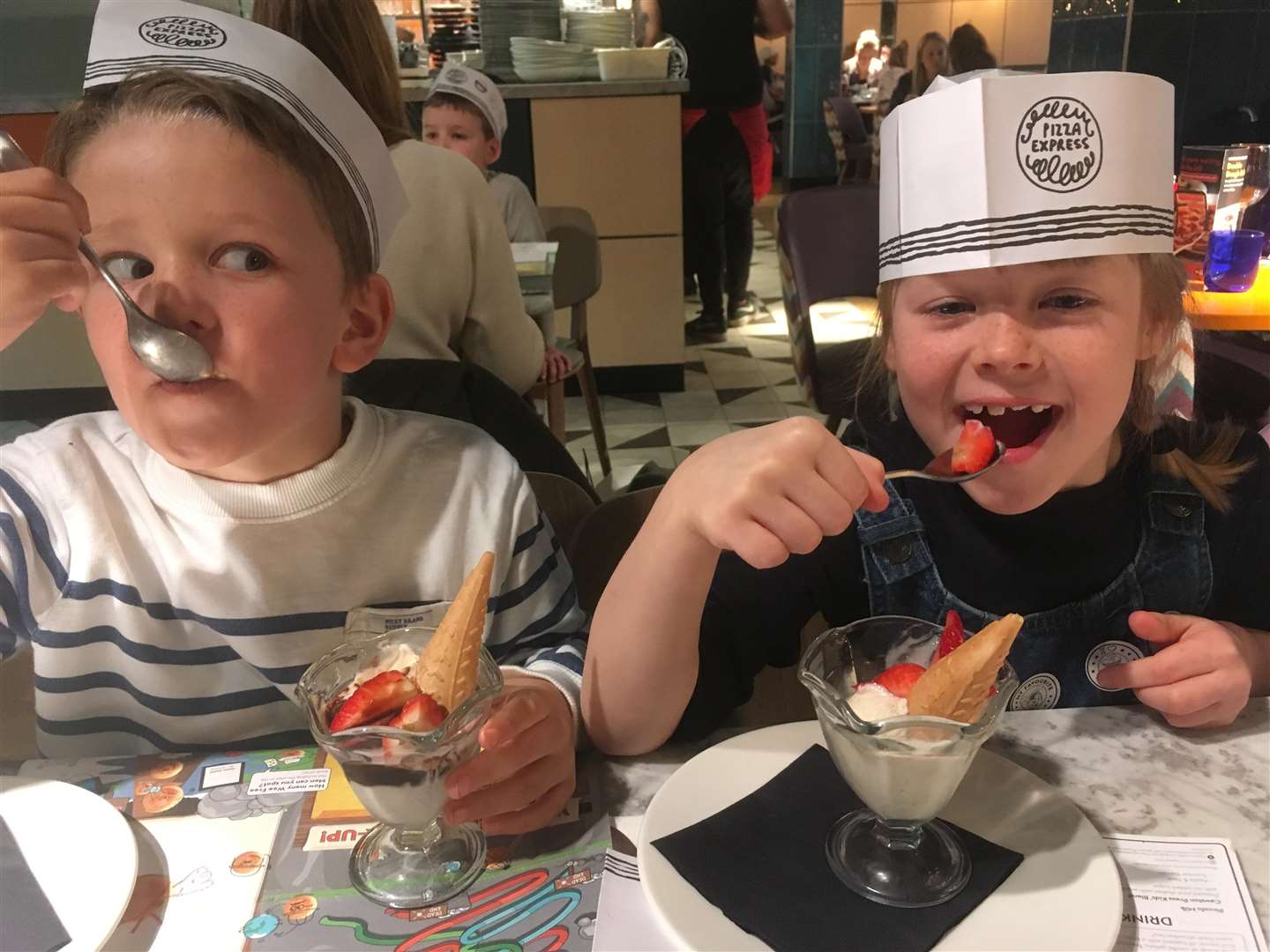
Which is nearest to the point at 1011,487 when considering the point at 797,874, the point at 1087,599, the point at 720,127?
the point at 1087,599

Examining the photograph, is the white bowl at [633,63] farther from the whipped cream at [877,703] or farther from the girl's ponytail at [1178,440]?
the whipped cream at [877,703]

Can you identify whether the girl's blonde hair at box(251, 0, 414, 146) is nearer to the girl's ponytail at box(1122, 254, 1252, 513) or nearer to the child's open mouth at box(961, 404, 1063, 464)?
the child's open mouth at box(961, 404, 1063, 464)

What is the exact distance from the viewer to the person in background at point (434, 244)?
138cm

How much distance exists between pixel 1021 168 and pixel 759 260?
3066mm

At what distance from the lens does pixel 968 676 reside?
573mm

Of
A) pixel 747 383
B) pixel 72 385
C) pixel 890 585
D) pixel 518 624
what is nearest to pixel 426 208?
pixel 72 385

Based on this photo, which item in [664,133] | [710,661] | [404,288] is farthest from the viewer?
[664,133]

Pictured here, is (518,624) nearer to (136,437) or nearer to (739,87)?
(136,437)

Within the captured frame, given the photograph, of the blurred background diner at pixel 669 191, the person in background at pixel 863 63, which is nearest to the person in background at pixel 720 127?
the blurred background diner at pixel 669 191

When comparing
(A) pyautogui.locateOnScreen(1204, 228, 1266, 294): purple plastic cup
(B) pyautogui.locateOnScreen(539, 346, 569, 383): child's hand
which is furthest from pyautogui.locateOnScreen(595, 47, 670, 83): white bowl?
(A) pyautogui.locateOnScreen(1204, 228, 1266, 294): purple plastic cup

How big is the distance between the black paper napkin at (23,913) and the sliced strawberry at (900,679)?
55 centimetres

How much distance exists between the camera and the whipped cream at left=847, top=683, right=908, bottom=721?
63 cm

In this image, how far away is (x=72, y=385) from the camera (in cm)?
104

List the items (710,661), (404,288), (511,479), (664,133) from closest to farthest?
(710,661), (511,479), (404,288), (664,133)
